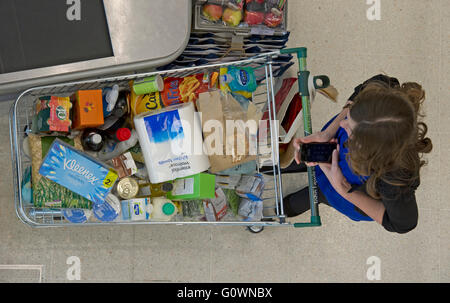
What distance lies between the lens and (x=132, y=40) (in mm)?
1718

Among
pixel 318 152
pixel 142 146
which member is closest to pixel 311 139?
pixel 318 152

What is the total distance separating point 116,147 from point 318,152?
0.86m

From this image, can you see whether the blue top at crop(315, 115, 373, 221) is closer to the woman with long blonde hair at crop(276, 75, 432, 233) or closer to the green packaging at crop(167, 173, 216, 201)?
the woman with long blonde hair at crop(276, 75, 432, 233)

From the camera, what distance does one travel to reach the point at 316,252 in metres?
2.53

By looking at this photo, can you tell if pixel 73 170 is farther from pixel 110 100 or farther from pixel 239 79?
pixel 239 79

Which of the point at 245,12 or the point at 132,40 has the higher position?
the point at 245,12

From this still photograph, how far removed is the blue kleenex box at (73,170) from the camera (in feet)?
5.32

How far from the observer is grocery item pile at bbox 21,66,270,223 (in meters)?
1.63

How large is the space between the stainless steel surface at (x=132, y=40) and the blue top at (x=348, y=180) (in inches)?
31.5

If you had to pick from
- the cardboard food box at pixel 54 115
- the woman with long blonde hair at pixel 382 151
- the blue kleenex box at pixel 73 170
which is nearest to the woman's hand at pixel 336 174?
the woman with long blonde hair at pixel 382 151

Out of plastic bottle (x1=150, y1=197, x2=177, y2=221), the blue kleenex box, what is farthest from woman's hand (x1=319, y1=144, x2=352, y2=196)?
the blue kleenex box
